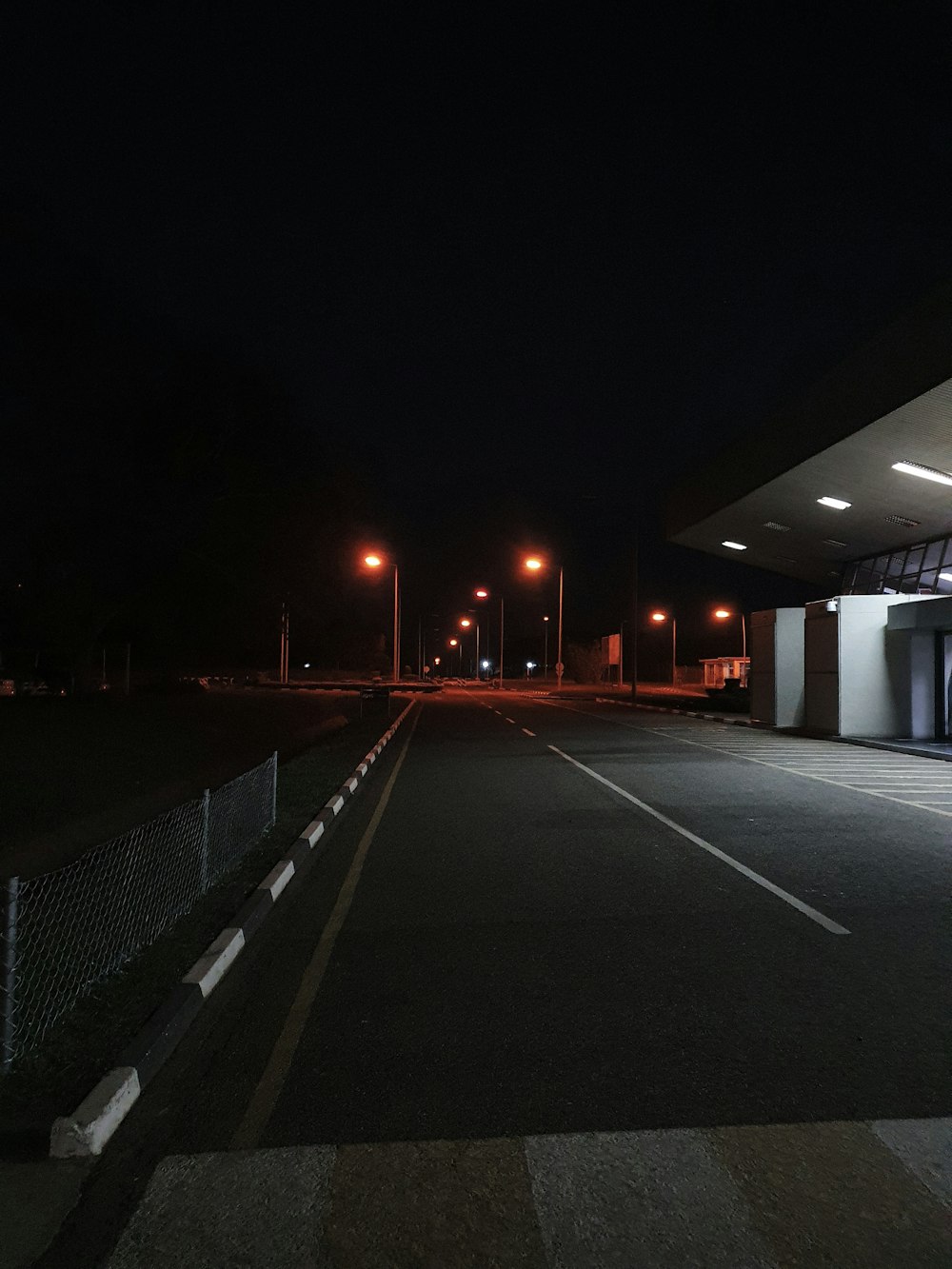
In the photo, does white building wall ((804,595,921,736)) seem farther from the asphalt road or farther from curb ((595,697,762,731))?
the asphalt road

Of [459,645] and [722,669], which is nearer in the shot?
[722,669]

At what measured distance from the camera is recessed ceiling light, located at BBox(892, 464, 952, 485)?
890 inches

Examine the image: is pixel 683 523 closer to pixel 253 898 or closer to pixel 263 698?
pixel 263 698

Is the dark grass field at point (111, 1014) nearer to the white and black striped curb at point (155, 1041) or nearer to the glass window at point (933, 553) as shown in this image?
the white and black striped curb at point (155, 1041)

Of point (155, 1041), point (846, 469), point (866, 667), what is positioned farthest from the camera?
point (846, 469)

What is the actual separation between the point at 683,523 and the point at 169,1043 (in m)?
33.6

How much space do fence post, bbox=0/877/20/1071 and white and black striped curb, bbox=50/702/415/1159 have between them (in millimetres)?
531

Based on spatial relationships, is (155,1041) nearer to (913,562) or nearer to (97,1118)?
(97,1118)

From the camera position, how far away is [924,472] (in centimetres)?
2286

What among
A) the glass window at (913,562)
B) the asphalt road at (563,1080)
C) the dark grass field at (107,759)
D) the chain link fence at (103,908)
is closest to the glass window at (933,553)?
the glass window at (913,562)

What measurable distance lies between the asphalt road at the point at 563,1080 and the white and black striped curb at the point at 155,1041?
9 cm

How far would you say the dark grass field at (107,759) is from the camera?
10805 millimetres

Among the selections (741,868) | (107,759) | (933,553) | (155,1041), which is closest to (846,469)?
(933,553)

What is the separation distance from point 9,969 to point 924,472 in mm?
23618
